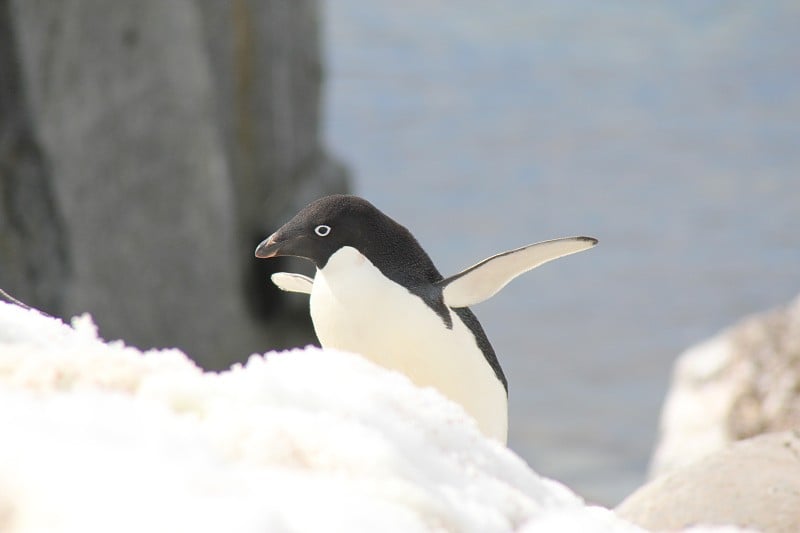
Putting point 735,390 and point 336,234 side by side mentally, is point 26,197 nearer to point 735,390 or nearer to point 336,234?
point 735,390

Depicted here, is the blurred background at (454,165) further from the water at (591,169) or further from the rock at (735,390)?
the rock at (735,390)

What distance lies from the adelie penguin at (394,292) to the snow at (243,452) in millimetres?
519

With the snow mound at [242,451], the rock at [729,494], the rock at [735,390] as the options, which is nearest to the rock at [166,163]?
the rock at [735,390]

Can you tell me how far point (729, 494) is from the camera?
1.92m

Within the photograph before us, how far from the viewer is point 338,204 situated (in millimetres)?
1601

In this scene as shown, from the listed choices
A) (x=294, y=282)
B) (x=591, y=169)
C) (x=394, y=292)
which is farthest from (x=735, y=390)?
→ (x=591, y=169)

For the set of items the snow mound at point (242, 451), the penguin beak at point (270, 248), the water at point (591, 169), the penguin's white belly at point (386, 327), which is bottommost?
the water at point (591, 169)

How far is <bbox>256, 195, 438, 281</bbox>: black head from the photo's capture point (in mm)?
1587

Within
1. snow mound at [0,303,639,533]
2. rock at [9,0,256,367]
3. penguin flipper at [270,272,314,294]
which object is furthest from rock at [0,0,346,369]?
snow mound at [0,303,639,533]

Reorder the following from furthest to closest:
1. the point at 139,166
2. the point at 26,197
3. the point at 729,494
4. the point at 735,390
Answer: the point at 139,166 → the point at 26,197 → the point at 735,390 → the point at 729,494

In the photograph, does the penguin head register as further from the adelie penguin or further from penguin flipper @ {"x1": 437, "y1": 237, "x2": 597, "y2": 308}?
penguin flipper @ {"x1": 437, "y1": 237, "x2": 597, "y2": 308}

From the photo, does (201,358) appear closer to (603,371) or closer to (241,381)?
(603,371)

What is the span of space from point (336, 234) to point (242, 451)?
0.76 metres

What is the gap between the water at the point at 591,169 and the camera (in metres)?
7.36
